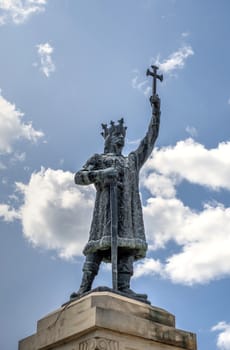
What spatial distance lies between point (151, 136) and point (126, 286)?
3.17m

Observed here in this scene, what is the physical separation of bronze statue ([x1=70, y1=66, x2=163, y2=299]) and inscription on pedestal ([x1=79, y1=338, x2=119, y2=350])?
1.22m

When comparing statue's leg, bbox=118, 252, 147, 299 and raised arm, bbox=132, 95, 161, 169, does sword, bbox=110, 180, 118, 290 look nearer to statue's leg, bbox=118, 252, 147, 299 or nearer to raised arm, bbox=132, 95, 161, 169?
statue's leg, bbox=118, 252, 147, 299

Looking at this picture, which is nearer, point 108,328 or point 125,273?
point 108,328

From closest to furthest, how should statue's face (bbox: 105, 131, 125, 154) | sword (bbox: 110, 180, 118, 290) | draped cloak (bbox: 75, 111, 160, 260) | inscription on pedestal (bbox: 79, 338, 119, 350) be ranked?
inscription on pedestal (bbox: 79, 338, 119, 350), sword (bbox: 110, 180, 118, 290), draped cloak (bbox: 75, 111, 160, 260), statue's face (bbox: 105, 131, 125, 154)

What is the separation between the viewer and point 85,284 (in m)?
10.3

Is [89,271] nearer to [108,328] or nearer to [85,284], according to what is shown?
[85,284]

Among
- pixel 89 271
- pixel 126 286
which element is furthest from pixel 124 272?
pixel 89 271

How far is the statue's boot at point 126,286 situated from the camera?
10133 millimetres

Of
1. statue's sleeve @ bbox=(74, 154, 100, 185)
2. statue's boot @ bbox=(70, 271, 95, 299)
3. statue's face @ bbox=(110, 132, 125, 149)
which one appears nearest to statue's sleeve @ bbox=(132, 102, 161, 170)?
statue's face @ bbox=(110, 132, 125, 149)

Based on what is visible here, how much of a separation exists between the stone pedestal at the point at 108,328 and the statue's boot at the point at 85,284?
34 centimetres

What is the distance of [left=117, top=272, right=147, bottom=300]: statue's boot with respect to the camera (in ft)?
33.2

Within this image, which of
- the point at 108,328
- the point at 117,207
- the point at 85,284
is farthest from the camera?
the point at 117,207

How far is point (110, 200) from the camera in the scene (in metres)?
10.9

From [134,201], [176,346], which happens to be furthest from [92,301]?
[134,201]
